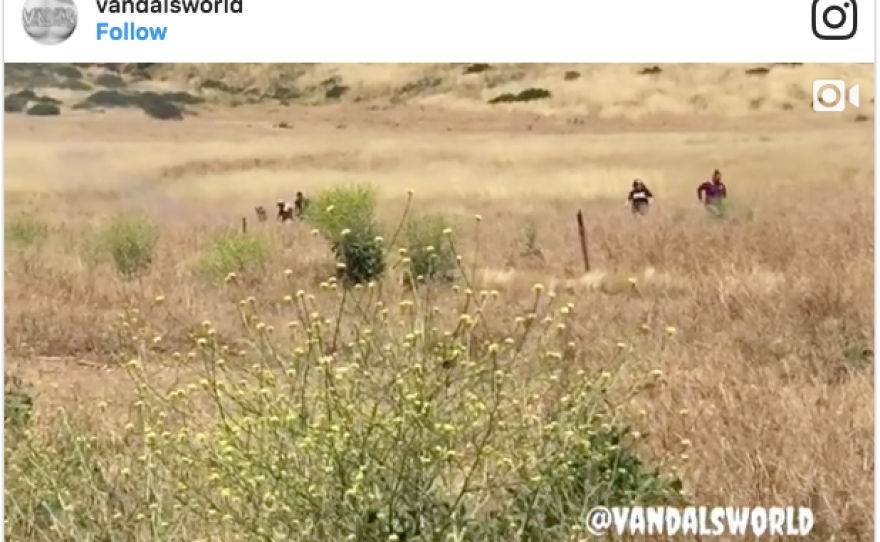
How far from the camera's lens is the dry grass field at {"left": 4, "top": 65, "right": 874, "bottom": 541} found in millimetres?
3342

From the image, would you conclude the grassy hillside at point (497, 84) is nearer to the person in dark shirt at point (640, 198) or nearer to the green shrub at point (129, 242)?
the person in dark shirt at point (640, 198)

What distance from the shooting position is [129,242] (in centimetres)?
347

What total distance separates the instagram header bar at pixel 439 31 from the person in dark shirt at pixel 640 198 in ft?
1.08

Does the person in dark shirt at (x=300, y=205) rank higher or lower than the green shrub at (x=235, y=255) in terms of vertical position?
higher

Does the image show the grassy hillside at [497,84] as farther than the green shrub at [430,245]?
No

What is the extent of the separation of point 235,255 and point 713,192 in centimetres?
120

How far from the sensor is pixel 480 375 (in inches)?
133

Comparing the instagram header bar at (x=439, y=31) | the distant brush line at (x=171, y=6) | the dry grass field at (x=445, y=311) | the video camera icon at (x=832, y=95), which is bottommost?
the dry grass field at (x=445, y=311)

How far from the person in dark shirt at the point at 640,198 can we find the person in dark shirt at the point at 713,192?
0.40ft

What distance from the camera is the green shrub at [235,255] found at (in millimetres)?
3434

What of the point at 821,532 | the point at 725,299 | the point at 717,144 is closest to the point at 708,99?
the point at 717,144

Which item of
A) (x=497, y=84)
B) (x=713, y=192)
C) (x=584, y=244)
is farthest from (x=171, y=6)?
(x=713, y=192)

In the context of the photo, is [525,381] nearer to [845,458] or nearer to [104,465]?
[845,458]

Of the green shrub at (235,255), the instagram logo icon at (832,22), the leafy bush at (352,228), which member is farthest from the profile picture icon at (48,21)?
the instagram logo icon at (832,22)
